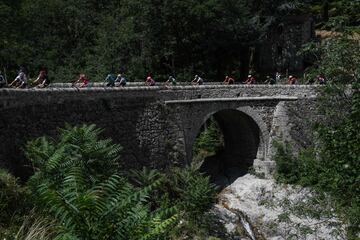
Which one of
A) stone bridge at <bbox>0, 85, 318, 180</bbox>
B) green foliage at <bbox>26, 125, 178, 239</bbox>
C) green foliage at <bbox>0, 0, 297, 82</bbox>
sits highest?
green foliage at <bbox>0, 0, 297, 82</bbox>

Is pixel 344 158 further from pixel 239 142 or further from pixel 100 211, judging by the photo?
pixel 239 142

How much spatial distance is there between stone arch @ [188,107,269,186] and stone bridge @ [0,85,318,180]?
0.05 m

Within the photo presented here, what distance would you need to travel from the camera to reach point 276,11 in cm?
4231

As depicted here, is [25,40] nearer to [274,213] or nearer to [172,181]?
[172,181]

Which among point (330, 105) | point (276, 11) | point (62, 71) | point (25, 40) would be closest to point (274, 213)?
point (330, 105)

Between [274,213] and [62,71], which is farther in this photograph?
[62,71]

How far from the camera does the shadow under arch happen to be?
26719mm

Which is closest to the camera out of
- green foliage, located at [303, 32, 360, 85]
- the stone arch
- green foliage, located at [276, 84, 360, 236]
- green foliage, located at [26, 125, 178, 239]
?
green foliage, located at [26, 125, 178, 239]

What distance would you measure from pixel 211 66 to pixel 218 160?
10.5 metres

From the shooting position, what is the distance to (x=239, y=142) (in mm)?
28312

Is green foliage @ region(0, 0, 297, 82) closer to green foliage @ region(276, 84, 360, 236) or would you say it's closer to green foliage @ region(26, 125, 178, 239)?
green foliage @ region(276, 84, 360, 236)

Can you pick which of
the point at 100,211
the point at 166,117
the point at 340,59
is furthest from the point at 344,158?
the point at 166,117

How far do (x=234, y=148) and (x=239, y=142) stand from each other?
26.5 inches

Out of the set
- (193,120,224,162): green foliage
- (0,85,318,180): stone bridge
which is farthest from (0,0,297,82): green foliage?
(0,85,318,180): stone bridge
